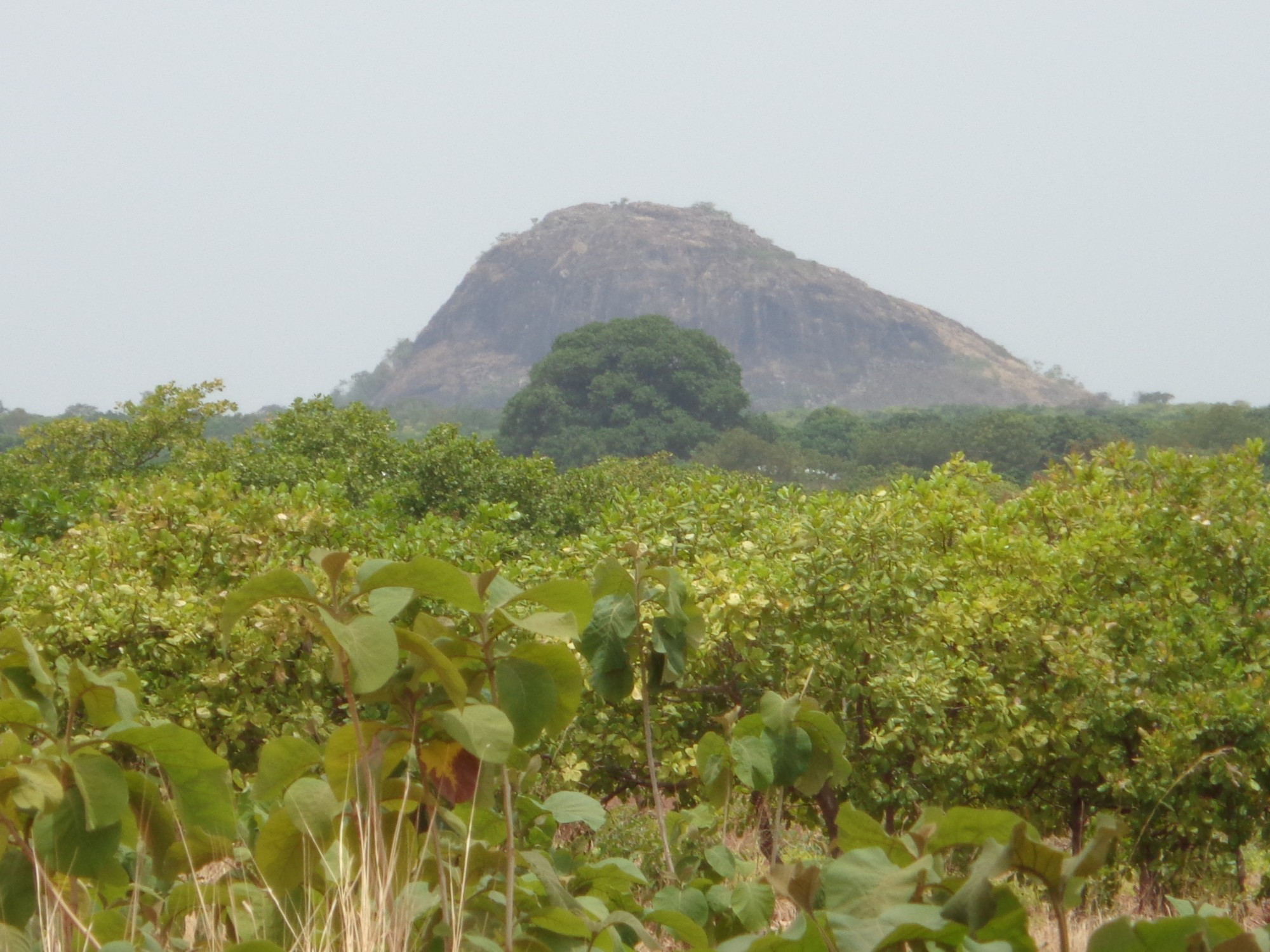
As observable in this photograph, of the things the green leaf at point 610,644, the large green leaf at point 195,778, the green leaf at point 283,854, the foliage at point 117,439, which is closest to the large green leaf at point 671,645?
the green leaf at point 610,644

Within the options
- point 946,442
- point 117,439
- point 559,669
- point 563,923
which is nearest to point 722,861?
point 563,923

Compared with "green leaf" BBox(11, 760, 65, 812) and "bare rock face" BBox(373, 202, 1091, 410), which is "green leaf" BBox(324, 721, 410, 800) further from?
"bare rock face" BBox(373, 202, 1091, 410)

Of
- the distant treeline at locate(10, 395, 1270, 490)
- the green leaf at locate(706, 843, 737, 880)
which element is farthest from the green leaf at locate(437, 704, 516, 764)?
the distant treeline at locate(10, 395, 1270, 490)

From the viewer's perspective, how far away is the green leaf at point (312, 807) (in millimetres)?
1141

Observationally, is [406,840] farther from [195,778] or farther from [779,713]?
[779,713]

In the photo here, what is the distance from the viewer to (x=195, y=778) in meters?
1.08

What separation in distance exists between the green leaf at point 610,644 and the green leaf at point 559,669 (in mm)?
620

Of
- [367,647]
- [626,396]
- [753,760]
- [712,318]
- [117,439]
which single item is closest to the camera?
[367,647]

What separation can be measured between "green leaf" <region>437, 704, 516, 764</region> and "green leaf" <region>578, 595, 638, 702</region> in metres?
0.74

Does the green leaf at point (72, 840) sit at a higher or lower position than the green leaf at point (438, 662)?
lower

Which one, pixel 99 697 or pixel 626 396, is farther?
pixel 626 396

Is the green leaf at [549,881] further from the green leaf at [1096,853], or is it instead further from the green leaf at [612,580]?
the green leaf at [1096,853]

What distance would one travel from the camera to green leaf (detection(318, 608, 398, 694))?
3.14 feet

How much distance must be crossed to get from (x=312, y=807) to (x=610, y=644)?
0.76 m
